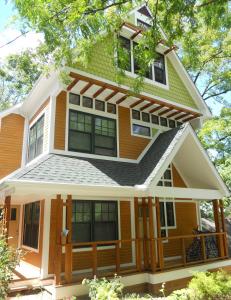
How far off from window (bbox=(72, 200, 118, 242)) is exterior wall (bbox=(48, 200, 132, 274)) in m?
0.35

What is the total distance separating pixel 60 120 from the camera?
10273mm

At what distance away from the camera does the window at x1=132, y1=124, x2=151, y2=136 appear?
12.3 meters

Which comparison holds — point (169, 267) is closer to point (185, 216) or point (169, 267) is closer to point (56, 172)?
point (185, 216)

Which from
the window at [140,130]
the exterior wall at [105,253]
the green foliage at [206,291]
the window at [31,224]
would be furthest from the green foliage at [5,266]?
the window at [140,130]

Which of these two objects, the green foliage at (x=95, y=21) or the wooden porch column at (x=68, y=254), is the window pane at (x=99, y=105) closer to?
the green foliage at (x=95, y=21)

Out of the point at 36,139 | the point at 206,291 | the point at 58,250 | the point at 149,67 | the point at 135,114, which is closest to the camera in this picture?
the point at 206,291

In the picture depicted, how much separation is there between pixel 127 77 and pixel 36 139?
174 inches

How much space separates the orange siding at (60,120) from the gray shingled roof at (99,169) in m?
0.51

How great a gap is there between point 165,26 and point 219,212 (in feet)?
25.0

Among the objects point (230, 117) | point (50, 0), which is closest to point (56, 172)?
point (50, 0)

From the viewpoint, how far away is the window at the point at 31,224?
10.1 metres

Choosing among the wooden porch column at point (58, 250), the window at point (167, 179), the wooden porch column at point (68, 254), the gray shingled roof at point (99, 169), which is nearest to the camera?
the wooden porch column at point (58, 250)

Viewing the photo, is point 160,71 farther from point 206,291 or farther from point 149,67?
point 206,291

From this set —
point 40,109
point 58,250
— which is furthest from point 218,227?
point 40,109
